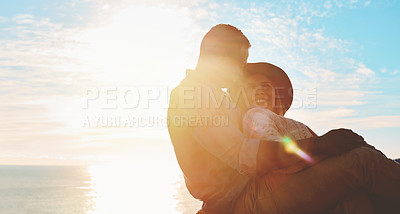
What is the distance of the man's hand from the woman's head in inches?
56.0

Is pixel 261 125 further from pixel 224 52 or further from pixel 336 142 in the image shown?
pixel 224 52

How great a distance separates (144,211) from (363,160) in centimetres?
13110

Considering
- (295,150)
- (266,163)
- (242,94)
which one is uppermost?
(242,94)

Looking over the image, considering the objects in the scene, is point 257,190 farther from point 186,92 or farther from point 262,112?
point 186,92

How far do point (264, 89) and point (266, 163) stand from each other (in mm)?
1758

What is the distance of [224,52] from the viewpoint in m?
3.86

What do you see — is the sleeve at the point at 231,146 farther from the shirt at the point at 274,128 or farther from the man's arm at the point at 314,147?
the shirt at the point at 274,128

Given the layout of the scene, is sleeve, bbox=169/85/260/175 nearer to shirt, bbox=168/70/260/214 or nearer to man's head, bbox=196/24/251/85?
shirt, bbox=168/70/260/214

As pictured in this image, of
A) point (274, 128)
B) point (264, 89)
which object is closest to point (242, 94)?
point (264, 89)

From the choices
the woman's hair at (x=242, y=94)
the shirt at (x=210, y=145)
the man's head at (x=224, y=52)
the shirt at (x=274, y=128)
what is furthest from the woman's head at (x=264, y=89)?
the shirt at (x=210, y=145)

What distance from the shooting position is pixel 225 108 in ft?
10.7

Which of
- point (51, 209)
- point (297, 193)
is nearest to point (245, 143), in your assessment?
point (297, 193)

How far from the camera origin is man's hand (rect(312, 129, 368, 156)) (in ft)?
9.34

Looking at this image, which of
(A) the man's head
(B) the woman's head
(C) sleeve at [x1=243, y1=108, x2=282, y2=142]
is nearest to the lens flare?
(C) sleeve at [x1=243, y1=108, x2=282, y2=142]
